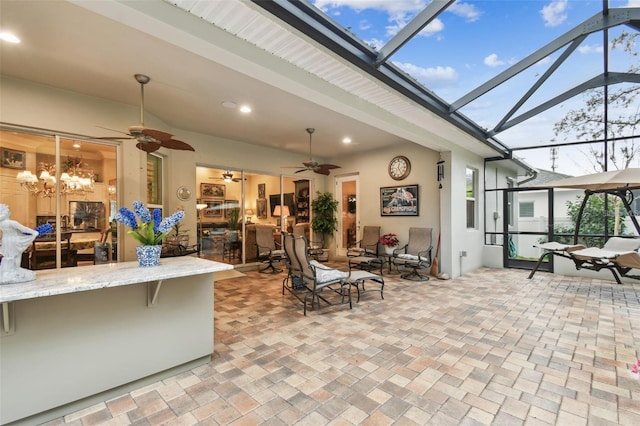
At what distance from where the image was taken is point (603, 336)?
3070 millimetres

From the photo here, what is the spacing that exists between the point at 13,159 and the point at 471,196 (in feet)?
27.9

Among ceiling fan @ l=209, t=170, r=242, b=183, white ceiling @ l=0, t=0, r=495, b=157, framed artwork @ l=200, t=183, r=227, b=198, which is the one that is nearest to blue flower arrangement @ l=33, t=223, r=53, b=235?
white ceiling @ l=0, t=0, r=495, b=157

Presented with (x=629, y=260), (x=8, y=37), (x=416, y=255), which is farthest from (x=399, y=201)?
(x=8, y=37)

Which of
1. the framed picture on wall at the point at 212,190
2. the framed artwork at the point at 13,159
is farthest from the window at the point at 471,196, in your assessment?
the framed artwork at the point at 13,159

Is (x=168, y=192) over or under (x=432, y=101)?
under

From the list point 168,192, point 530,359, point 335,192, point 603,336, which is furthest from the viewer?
point 335,192

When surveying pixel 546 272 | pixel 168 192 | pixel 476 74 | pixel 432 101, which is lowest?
pixel 546 272

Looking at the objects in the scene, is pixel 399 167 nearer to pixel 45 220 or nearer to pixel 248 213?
pixel 248 213

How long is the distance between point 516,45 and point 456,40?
35.6 inches

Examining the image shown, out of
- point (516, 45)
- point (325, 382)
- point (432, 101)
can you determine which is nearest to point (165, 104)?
point (432, 101)

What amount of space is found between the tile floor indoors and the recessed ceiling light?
130 inches

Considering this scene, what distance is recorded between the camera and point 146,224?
2342 millimetres

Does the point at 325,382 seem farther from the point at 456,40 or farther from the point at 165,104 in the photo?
the point at 165,104

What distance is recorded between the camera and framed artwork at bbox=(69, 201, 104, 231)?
13.5ft
